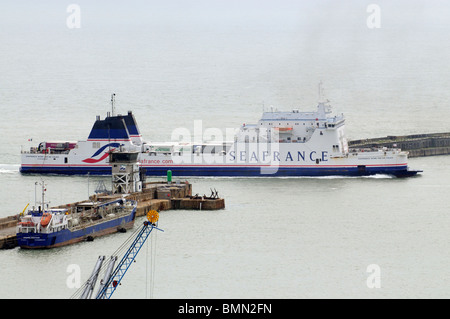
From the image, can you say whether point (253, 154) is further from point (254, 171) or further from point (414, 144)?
point (414, 144)

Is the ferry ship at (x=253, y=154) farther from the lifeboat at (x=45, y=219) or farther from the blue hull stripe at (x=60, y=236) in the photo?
the lifeboat at (x=45, y=219)

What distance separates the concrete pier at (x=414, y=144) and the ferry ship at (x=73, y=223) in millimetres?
24657

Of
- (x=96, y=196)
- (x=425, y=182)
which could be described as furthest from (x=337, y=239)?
(x=425, y=182)

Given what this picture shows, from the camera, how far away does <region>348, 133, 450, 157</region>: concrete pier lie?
62375 mm

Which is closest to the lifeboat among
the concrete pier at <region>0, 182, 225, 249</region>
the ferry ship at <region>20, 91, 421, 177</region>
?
the concrete pier at <region>0, 182, 225, 249</region>

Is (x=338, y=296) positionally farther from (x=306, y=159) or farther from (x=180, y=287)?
(x=306, y=159)

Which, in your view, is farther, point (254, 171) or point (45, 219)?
point (254, 171)

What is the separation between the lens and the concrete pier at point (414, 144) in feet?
205

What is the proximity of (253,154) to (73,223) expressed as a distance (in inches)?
752

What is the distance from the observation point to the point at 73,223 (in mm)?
36656

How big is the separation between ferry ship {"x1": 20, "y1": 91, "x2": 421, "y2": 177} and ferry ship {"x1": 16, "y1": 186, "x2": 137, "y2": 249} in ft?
46.4

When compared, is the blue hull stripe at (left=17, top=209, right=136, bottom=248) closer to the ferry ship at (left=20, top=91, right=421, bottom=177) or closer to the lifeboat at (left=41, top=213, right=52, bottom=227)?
the lifeboat at (left=41, top=213, right=52, bottom=227)

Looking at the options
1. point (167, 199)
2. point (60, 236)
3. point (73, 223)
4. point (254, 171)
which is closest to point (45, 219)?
point (60, 236)

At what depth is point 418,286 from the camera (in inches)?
1211
